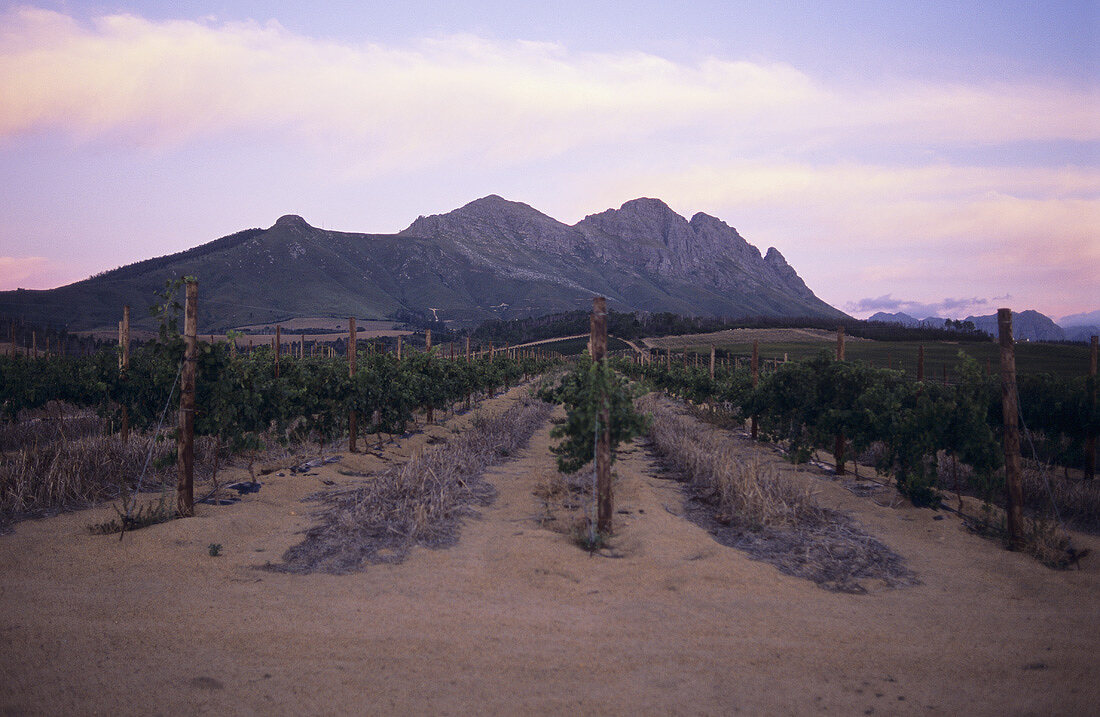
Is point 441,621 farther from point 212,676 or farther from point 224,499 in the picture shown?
point 224,499

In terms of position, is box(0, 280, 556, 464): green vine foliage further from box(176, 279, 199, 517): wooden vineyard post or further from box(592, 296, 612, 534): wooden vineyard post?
box(592, 296, 612, 534): wooden vineyard post

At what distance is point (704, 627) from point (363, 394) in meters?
9.49

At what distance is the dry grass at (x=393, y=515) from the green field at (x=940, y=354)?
1126 inches

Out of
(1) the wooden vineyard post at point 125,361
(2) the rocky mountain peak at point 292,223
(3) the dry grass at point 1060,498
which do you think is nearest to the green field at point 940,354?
(3) the dry grass at point 1060,498

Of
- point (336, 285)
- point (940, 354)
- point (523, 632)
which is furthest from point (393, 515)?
point (336, 285)

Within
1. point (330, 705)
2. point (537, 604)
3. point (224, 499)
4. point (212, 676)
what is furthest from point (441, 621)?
point (224, 499)

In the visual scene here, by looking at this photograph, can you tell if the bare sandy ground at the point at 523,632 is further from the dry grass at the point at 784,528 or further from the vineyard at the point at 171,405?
the vineyard at the point at 171,405

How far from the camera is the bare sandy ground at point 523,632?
12.6 feet

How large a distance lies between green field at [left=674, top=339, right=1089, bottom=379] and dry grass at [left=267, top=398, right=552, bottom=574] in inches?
1126

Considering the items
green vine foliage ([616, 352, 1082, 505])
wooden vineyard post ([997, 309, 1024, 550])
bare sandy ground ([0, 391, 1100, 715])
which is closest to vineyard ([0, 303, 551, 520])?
→ bare sandy ground ([0, 391, 1100, 715])

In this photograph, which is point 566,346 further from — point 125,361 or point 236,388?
point 236,388

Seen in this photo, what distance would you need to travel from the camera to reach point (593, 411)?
22.7ft

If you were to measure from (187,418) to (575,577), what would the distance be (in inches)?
203

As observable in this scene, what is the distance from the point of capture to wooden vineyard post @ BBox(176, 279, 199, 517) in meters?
7.27
